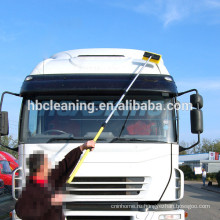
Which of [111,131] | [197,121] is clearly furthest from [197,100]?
[111,131]

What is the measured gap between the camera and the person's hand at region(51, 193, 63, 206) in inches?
127

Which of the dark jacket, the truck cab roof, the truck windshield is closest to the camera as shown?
the dark jacket

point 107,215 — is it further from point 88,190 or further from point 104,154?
point 104,154

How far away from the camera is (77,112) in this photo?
572 centimetres

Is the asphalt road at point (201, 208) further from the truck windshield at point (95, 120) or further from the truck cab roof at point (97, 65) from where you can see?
the truck cab roof at point (97, 65)

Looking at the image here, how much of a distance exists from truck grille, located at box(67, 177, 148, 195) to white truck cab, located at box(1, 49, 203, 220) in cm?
1

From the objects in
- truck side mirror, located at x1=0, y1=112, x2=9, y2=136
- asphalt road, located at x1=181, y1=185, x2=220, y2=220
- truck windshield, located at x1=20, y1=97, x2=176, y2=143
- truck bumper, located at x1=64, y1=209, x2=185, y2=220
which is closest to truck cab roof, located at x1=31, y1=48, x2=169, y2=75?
truck windshield, located at x1=20, y1=97, x2=176, y2=143

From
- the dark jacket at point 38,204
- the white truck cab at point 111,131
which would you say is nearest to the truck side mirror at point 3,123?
the white truck cab at point 111,131

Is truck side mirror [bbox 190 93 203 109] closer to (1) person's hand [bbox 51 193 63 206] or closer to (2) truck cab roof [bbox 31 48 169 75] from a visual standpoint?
(2) truck cab roof [bbox 31 48 169 75]

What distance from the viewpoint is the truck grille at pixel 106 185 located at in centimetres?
518

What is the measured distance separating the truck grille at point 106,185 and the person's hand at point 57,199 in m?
1.85

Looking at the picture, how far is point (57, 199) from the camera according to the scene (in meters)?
3.29

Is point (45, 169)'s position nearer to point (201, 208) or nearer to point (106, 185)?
point (106, 185)

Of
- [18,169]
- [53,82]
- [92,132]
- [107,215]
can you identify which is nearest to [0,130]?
[18,169]
